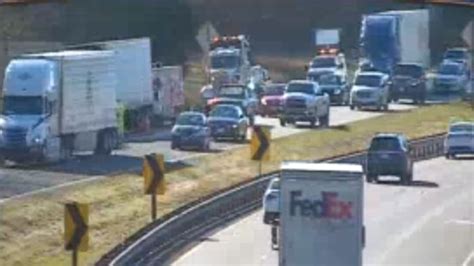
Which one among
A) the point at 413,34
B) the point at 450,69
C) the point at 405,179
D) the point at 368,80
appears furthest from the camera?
the point at 413,34

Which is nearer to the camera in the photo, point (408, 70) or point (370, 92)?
point (370, 92)

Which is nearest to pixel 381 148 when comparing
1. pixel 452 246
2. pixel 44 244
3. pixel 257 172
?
pixel 257 172

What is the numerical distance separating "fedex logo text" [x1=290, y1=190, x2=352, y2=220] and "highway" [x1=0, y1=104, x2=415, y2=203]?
15593mm

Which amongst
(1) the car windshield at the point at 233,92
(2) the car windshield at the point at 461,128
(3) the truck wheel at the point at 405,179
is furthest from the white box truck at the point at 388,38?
(3) the truck wheel at the point at 405,179

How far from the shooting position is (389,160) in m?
50.4

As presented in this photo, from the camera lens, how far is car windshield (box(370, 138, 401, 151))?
51594 mm

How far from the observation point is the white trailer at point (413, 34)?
92375 millimetres

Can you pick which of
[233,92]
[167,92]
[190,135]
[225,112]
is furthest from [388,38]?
[190,135]

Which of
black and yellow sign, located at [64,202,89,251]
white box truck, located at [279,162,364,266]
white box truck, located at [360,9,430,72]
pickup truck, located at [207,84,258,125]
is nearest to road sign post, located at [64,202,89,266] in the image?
black and yellow sign, located at [64,202,89,251]

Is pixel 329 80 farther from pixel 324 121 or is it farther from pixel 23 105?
pixel 23 105

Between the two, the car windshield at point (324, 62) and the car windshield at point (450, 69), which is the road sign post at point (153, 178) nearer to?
the car windshield at point (324, 62)

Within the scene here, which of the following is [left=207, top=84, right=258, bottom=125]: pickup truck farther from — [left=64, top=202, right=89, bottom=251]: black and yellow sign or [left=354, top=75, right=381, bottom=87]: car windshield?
[left=64, top=202, right=89, bottom=251]: black and yellow sign

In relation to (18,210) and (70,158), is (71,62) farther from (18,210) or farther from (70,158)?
(18,210)

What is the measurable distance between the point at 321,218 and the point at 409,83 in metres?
Answer: 58.2
